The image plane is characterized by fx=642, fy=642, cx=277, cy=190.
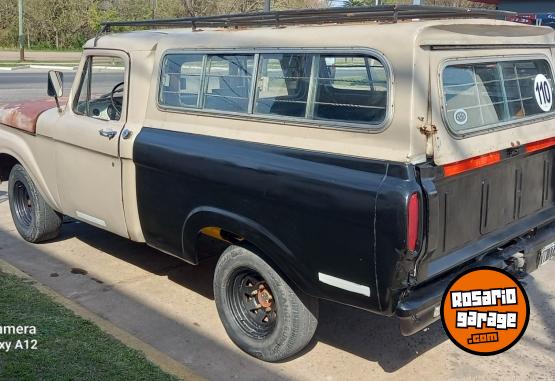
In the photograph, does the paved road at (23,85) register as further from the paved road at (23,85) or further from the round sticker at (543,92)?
the round sticker at (543,92)

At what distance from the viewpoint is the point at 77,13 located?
38.6 metres

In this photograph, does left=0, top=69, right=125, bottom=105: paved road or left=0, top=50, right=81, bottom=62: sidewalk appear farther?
left=0, top=50, right=81, bottom=62: sidewalk

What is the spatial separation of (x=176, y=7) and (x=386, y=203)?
4077 centimetres

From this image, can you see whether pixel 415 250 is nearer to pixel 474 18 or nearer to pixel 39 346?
pixel 474 18

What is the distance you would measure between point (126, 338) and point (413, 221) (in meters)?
2.10

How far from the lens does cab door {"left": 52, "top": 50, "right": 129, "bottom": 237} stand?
480 centimetres

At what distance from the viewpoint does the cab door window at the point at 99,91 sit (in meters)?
5.13

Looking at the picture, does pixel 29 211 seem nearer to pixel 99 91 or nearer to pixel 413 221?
pixel 99 91

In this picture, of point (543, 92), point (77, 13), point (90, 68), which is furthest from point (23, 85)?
point (77, 13)

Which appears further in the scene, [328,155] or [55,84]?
[55,84]

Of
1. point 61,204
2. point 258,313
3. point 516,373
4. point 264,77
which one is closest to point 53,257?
point 61,204

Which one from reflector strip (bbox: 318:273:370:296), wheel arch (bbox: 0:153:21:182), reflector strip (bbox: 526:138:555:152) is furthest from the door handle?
reflector strip (bbox: 526:138:555:152)

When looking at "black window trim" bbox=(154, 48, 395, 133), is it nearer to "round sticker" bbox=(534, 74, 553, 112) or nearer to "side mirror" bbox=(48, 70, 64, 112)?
"side mirror" bbox=(48, 70, 64, 112)

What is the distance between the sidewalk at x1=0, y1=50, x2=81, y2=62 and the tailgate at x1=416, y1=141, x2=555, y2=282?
32803mm
